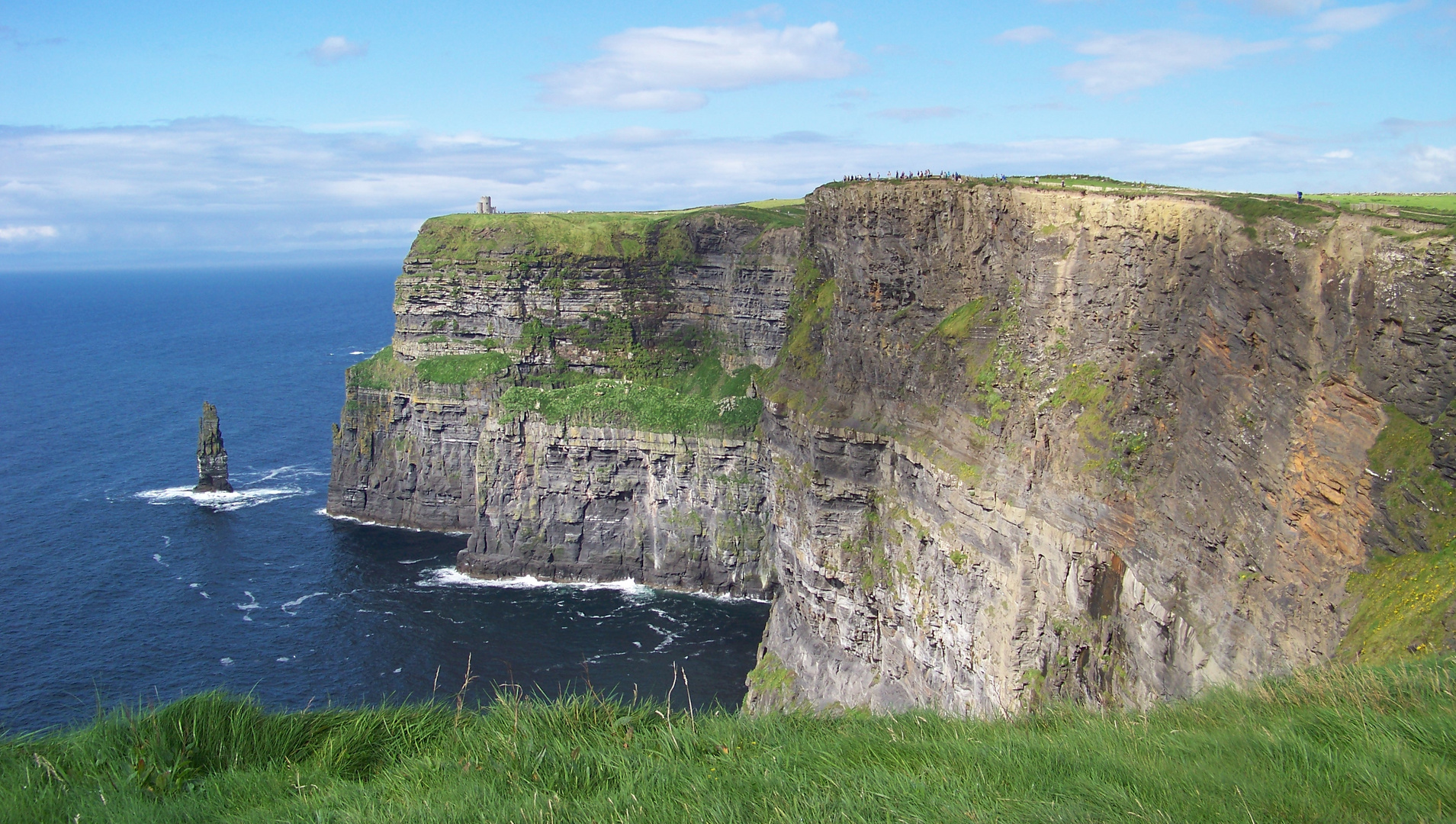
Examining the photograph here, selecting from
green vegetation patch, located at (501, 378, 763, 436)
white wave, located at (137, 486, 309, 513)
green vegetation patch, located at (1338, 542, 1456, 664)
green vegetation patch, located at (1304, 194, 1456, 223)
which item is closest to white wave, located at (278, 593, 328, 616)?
green vegetation patch, located at (501, 378, 763, 436)

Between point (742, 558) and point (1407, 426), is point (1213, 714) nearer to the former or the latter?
point (1407, 426)

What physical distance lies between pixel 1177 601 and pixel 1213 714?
17.0m

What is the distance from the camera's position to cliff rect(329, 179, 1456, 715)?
2514 centimetres

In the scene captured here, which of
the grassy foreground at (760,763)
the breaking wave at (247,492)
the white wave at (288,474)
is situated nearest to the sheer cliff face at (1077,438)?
the grassy foreground at (760,763)

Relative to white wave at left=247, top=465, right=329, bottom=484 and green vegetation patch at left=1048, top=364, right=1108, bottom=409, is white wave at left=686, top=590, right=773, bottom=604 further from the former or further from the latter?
white wave at left=247, top=465, right=329, bottom=484

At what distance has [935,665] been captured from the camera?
43.6m

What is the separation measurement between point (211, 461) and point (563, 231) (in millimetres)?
42131

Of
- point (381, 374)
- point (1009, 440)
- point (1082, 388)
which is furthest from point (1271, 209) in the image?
point (381, 374)

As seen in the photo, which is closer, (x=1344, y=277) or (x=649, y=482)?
(x=1344, y=277)

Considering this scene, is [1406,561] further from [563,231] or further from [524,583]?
[563,231]

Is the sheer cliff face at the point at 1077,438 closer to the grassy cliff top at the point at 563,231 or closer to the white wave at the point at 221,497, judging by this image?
the grassy cliff top at the point at 563,231

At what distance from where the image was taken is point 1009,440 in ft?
130

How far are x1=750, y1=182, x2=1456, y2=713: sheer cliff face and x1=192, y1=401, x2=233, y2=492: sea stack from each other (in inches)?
2575

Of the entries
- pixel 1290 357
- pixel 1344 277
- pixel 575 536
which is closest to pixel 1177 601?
pixel 1290 357
